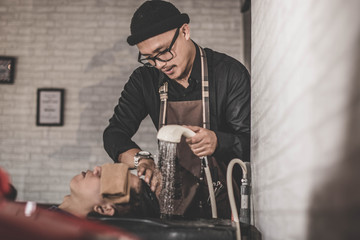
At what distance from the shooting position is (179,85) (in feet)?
7.70

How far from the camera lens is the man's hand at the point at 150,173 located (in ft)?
6.22

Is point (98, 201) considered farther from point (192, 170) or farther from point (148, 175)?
point (192, 170)

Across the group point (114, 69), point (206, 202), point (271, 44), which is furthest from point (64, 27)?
point (271, 44)

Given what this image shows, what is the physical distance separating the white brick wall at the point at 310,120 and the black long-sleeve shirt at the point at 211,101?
0.50m

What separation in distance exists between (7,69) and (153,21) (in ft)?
10.3

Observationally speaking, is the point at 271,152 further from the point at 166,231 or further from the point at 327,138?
the point at 327,138

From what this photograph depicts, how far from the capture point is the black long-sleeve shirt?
7.16 feet

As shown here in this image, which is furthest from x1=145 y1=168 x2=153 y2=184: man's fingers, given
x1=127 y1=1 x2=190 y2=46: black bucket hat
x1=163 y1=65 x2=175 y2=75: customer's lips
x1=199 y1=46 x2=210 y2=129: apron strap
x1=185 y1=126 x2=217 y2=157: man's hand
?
x1=127 y1=1 x2=190 y2=46: black bucket hat

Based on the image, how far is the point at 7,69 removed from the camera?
15.3ft

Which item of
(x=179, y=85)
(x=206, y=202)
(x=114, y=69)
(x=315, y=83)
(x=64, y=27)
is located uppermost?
(x=64, y=27)

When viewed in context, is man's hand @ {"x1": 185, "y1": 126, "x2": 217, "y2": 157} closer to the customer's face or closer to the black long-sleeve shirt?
the black long-sleeve shirt

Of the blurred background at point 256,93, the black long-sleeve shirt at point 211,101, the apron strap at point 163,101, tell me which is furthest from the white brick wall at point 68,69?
the apron strap at point 163,101

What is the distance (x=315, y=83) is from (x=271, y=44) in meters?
0.63

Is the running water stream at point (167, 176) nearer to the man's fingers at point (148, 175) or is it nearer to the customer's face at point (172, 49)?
the man's fingers at point (148, 175)
